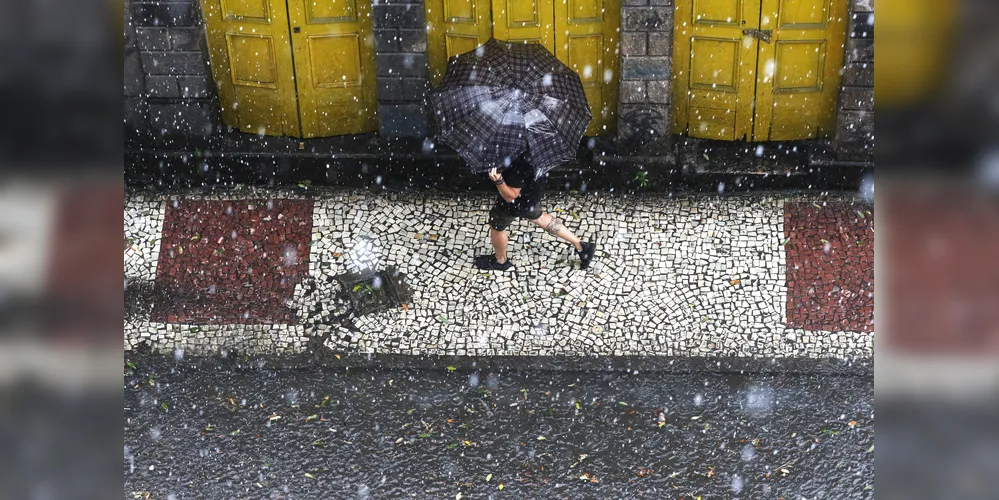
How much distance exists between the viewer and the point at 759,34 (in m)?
7.76

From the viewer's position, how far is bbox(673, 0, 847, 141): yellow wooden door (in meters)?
7.70

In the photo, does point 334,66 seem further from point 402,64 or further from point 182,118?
point 182,118

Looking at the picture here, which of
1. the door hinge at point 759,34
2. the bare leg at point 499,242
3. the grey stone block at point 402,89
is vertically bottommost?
the bare leg at point 499,242

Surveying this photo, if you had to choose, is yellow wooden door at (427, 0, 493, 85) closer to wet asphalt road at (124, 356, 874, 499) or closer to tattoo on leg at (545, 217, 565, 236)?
tattoo on leg at (545, 217, 565, 236)

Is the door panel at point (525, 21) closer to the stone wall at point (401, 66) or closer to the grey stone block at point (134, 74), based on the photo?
the stone wall at point (401, 66)

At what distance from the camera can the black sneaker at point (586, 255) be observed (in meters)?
7.27

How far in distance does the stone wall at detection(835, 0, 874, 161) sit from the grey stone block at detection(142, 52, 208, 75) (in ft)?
16.9

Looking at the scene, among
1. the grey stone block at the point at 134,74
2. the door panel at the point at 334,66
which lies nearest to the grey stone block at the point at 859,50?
the door panel at the point at 334,66

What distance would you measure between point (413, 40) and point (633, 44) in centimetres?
174

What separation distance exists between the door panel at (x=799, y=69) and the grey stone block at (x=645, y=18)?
848mm

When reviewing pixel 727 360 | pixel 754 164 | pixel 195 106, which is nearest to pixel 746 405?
pixel 727 360
